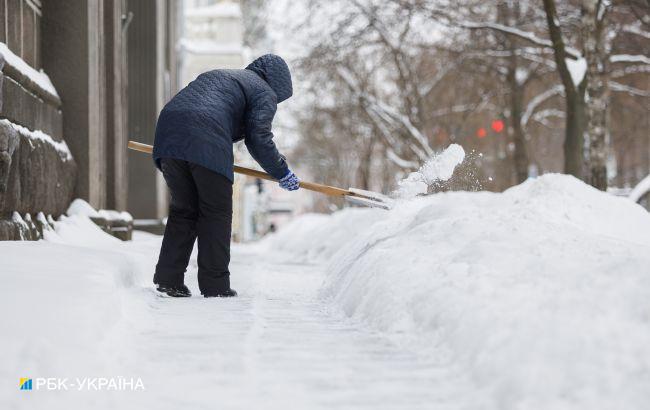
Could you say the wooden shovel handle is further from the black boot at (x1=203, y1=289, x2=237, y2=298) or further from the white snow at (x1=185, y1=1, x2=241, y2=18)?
the white snow at (x1=185, y1=1, x2=241, y2=18)

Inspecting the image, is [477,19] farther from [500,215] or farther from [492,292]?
[492,292]

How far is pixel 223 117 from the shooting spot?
5.60 meters

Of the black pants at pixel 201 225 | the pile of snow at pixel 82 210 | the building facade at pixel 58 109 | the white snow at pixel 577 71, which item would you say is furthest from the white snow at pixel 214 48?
the black pants at pixel 201 225

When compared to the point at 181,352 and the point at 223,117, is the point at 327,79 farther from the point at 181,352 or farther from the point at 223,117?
the point at 181,352

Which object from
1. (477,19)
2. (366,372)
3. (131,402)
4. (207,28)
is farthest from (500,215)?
(207,28)

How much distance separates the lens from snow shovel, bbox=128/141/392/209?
632 centimetres

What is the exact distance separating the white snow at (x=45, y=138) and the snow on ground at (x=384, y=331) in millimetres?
1474

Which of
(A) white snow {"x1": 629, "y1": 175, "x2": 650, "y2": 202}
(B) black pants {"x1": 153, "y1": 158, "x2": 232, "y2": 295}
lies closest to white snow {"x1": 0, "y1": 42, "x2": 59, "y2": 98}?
(B) black pants {"x1": 153, "y1": 158, "x2": 232, "y2": 295}

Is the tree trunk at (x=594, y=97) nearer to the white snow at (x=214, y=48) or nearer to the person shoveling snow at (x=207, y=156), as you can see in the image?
the person shoveling snow at (x=207, y=156)

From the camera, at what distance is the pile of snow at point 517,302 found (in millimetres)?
2715

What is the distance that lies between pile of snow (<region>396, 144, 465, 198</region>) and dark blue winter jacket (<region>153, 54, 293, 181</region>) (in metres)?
1.42

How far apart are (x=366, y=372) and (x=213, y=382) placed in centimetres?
60

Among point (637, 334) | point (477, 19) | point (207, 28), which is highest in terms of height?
point (207, 28)

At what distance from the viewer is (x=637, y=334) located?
2883mm
